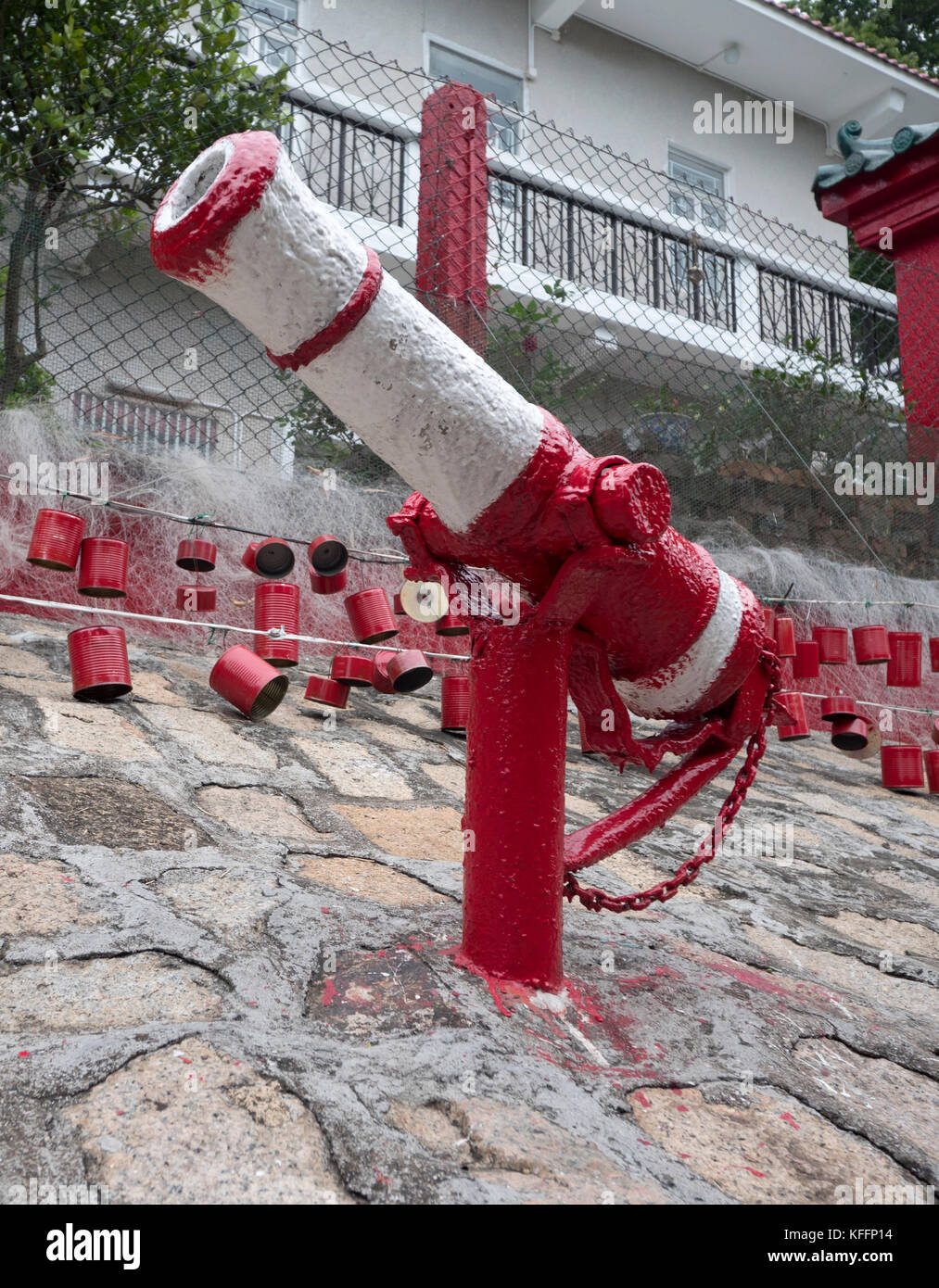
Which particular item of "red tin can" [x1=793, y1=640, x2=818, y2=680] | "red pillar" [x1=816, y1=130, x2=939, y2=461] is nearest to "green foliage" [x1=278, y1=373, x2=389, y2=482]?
"red tin can" [x1=793, y1=640, x2=818, y2=680]

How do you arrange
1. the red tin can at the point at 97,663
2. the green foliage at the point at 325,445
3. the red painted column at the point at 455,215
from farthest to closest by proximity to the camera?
the red painted column at the point at 455,215 < the green foliage at the point at 325,445 < the red tin can at the point at 97,663

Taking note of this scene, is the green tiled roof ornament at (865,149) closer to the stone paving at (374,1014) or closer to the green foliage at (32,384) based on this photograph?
the green foliage at (32,384)

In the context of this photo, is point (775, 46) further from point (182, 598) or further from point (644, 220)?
point (182, 598)

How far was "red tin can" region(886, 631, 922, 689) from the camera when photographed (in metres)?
5.22

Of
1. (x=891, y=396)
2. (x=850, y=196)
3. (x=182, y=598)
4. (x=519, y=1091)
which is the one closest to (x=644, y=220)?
(x=850, y=196)

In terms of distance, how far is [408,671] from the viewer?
12.5 ft

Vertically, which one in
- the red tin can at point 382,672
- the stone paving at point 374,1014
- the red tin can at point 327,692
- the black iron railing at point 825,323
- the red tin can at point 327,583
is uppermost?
the black iron railing at point 825,323

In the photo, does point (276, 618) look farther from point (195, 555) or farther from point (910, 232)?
point (910, 232)

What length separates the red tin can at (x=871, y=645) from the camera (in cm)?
514

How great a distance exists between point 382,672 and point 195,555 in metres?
0.88

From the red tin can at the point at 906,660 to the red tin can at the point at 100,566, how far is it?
12.5 feet

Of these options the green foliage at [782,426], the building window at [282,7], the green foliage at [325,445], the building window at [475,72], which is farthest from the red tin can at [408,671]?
the building window at [282,7]

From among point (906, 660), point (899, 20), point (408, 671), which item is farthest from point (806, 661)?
point (899, 20)
